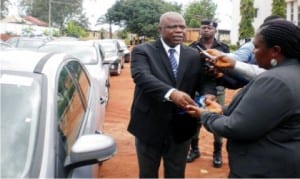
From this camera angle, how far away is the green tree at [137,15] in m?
50.8

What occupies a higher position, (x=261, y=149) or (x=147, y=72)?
(x=147, y=72)

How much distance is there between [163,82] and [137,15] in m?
48.8

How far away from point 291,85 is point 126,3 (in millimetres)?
51843

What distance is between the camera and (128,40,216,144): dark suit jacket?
141 inches

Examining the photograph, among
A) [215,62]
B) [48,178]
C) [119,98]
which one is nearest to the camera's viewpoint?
[48,178]

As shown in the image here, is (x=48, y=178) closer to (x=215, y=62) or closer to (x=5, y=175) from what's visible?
(x=5, y=175)

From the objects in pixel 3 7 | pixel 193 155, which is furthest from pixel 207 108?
pixel 3 7

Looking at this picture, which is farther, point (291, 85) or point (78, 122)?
point (78, 122)

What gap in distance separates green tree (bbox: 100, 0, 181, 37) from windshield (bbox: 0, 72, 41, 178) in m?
47.3

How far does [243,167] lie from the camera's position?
2.57m

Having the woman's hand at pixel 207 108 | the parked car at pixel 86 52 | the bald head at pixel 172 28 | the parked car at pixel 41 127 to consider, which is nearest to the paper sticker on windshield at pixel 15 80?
the parked car at pixel 41 127

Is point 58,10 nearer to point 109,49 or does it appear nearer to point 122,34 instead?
point 122,34

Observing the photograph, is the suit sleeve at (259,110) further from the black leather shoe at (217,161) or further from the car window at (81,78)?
the black leather shoe at (217,161)

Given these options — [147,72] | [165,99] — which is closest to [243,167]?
[165,99]
